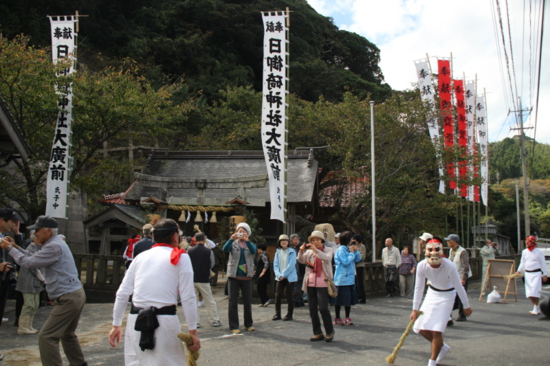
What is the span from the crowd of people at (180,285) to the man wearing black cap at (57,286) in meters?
0.01

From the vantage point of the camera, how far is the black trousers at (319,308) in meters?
7.26

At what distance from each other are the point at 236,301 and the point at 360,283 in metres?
5.11

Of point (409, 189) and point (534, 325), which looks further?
point (409, 189)

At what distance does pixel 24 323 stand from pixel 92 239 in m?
16.8

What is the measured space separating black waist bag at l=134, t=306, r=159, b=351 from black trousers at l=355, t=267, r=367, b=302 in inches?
358

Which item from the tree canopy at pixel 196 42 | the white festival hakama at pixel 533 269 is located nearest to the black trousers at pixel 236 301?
the white festival hakama at pixel 533 269

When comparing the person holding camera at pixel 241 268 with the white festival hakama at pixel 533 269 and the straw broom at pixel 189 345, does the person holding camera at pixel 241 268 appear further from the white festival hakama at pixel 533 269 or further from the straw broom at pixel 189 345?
the white festival hakama at pixel 533 269

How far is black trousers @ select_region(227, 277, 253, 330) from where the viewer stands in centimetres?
804

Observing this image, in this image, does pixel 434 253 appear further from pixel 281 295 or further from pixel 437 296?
pixel 281 295

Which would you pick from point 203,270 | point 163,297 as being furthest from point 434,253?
point 203,270

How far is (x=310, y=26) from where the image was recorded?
41562mm

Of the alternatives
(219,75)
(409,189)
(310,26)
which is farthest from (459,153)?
(310,26)

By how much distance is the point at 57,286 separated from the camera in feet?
16.9

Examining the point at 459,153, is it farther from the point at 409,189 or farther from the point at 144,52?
the point at 144,52
